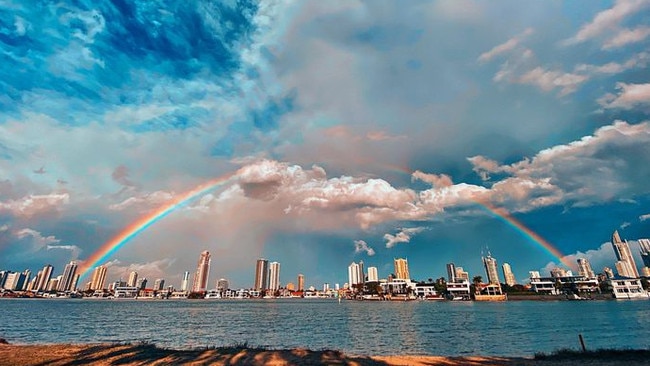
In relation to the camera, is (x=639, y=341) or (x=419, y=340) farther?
(x=419, y=340)

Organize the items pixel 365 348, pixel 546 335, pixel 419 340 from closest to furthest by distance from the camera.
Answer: pixel 365 348
pixel 419 340
pixel 546 335

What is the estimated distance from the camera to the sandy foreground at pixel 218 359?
85.2 feet

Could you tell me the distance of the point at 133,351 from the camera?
31.9m

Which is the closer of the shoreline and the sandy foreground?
the shoreline

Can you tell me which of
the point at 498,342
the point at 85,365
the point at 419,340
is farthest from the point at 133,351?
the point at 498,342

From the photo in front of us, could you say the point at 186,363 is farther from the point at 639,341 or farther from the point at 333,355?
the point at 639,341

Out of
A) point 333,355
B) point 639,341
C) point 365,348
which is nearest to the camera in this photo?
point 333,355

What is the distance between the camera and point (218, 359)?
27.6 meters

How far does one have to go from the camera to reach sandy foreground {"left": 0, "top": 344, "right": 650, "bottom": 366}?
85.2 feet

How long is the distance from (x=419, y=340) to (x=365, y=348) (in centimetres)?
1269

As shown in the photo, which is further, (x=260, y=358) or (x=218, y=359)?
(x=260, y=358)

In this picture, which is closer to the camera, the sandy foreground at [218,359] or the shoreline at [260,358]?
the shoreline at [260,358]

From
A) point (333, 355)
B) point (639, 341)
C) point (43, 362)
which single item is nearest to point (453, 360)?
point (333, 355)

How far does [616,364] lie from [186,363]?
31.0 m
